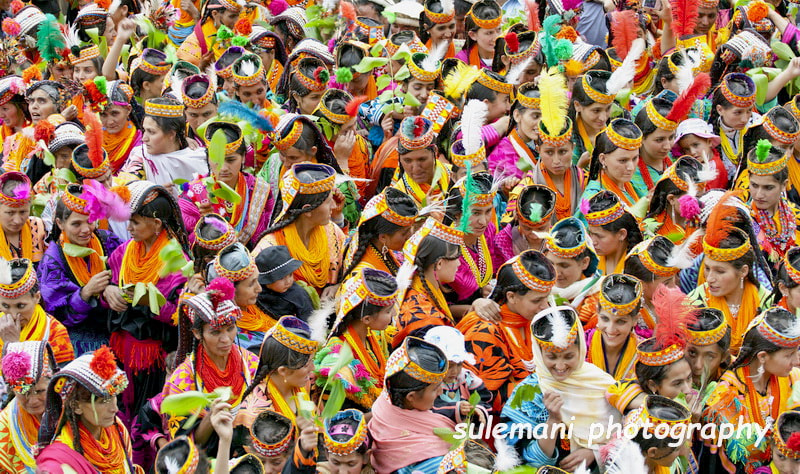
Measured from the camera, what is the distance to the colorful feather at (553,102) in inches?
345

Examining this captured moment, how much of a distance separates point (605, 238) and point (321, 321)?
7.17ft

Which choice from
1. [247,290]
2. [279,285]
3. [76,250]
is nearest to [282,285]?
[279,285]

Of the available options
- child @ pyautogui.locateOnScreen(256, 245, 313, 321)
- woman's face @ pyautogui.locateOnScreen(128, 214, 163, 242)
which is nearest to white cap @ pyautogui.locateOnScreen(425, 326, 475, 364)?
child @ pyautogui.locateOnScreen(256, 245, 313, 321)

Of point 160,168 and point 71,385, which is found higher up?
point 71,385

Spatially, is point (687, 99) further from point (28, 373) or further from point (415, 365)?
point (28, 373)

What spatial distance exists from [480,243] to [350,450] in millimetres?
2701

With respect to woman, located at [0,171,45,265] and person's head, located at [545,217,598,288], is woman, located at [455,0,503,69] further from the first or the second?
woman, located at [0,171,45,265]

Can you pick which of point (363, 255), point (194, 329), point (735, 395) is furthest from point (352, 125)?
point (735, 395)

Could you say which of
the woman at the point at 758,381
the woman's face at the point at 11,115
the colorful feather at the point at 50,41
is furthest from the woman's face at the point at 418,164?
the colorful feather at the point at 50,41

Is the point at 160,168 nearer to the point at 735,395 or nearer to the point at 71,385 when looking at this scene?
the point at 71,385

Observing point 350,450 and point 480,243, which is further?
point 480,243

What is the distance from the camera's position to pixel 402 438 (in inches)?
236

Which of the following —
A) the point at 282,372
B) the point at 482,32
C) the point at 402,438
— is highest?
the point at 402,438

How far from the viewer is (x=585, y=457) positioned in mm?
6191
